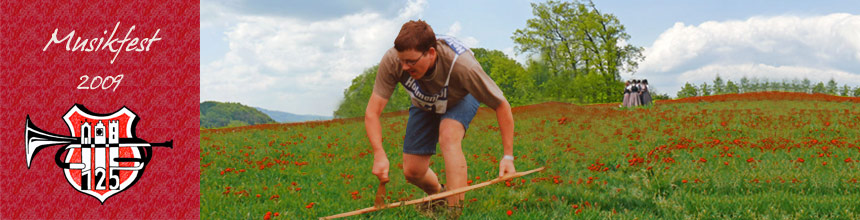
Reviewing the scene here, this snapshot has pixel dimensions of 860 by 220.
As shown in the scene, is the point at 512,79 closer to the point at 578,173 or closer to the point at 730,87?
the point at 578,173

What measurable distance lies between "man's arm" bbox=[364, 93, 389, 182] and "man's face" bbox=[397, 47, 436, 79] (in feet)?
1.61

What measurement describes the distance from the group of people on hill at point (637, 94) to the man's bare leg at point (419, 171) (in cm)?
1962

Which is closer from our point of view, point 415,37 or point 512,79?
point 415,37

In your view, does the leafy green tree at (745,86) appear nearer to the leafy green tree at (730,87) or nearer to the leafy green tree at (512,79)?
the leafy green tree at (730,87)

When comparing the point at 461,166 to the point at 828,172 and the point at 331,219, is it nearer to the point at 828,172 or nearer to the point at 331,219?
the point at 331,219

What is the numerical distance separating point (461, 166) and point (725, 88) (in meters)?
43.1

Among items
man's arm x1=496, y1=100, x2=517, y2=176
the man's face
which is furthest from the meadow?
the man's face

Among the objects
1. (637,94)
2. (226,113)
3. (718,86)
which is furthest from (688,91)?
(226,113)

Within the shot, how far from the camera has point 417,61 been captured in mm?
3822

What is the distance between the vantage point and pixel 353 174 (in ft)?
25.0

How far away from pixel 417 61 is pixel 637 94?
69.6 ft

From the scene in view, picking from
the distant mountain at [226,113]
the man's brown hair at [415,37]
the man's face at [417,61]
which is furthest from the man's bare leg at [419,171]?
the distant mountain at [226,113]

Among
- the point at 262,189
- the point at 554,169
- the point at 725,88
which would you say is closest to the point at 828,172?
the point at 554,169

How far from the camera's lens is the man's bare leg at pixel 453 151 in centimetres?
452
